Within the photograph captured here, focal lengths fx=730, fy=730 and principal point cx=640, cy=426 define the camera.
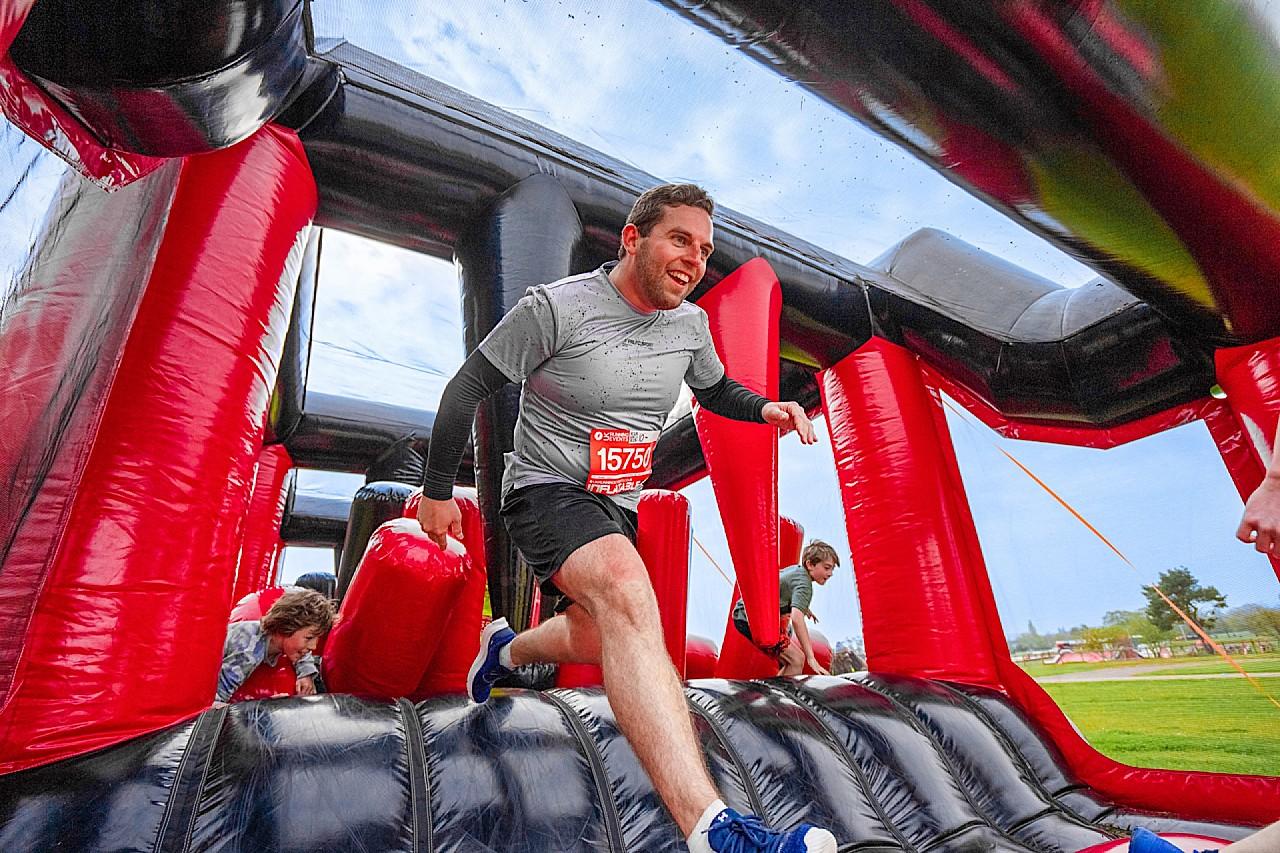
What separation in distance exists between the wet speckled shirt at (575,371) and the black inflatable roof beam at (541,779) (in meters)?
0.49

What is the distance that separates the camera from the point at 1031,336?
8.06 ft

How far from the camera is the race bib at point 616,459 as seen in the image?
4.32 ft

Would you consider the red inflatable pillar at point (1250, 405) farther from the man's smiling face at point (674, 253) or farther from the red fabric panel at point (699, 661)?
the red fabric panel at point (699, 661)

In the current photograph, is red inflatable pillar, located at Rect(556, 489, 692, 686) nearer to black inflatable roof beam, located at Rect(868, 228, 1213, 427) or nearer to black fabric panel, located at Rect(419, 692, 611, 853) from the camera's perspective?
black fabric panel, located at Rect(419, 692, 611, 853)

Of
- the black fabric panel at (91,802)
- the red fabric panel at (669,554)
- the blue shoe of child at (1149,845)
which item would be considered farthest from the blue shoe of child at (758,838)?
the red fabric panel at (669,554)

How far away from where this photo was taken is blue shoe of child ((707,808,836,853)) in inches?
29.1

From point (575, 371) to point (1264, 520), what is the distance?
1075mm

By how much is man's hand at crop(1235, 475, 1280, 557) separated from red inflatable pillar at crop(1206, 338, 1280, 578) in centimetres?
93

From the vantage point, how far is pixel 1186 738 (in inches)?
75.9

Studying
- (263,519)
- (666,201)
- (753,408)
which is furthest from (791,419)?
(263,519)

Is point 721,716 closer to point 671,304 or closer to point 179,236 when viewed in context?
point 671,304

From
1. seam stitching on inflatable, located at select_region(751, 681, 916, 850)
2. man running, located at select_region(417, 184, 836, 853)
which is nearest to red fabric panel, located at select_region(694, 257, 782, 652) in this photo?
seam stitching on inflatable, located at select_region(751, 681, 916, 850)

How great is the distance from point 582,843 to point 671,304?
38.5 inches

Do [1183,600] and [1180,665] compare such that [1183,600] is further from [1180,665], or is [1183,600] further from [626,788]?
[626,788]
